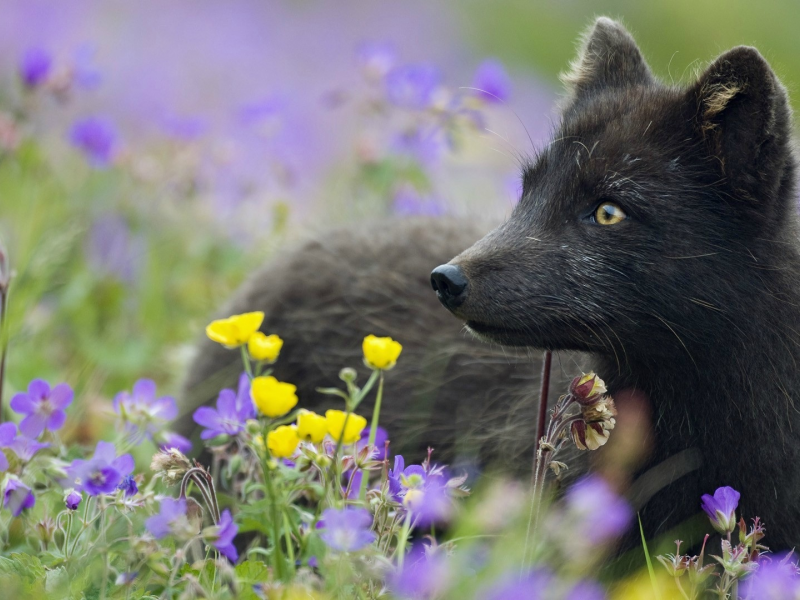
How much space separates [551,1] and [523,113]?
8930 mm

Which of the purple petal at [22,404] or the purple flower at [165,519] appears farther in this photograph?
the purple petal at [22,404]

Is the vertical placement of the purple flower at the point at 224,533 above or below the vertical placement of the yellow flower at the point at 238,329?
below

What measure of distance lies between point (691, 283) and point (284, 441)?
1376mm

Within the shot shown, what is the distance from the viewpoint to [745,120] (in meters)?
2.89

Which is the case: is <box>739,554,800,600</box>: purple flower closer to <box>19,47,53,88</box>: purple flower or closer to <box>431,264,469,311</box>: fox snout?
<box>431,264,469,311</box>: fox snout

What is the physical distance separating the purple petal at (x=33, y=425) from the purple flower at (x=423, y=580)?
4.23 feet

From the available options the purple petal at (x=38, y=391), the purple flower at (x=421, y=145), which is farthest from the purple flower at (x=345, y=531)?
the purple flower at (x=421, y=145)

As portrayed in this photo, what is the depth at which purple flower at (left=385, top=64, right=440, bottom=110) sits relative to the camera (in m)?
5.71

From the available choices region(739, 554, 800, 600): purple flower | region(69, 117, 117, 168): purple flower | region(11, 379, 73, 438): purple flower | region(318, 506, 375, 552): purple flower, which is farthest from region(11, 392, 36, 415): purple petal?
region(69, 117, 117, 168): purple flower

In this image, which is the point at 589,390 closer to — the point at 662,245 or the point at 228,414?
the point at 662,245

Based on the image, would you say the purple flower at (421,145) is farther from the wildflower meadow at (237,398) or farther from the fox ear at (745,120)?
the fox ear at (745,120)

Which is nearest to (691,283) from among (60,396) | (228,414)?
(228,414)

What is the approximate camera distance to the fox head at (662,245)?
2910 millimetres

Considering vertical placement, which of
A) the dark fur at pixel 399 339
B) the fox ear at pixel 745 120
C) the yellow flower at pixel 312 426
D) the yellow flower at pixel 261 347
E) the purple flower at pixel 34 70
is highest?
the fox ear at pixel 745 120
